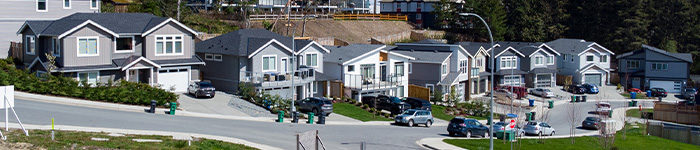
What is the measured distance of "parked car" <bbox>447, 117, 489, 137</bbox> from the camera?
4294cm

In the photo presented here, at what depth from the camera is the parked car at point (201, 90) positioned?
161ft

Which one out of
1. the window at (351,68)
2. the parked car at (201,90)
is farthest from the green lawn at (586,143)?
the window at (351,68)

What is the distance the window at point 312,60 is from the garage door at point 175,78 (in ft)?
34.4

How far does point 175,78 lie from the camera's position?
5200cm

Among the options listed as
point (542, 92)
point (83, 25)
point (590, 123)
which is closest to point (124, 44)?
point (83, 25)

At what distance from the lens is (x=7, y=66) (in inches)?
1858

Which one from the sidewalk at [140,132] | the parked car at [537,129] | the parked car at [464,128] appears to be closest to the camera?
the sidewalk at [140,132]

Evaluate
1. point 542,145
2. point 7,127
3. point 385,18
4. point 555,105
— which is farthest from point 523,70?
point 7,127

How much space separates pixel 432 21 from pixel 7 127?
90081 mm

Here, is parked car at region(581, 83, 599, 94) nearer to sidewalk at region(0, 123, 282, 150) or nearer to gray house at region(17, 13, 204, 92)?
gray house at region(17, 13, 204, 92)

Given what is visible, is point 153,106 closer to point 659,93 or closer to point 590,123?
point 590,123

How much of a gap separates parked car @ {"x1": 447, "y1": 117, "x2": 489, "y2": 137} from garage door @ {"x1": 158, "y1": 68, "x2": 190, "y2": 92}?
19987 mm

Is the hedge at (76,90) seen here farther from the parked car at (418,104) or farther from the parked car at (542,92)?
the parked car at (542,92)

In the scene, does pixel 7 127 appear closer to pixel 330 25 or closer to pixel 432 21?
pixel 330 25
